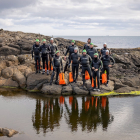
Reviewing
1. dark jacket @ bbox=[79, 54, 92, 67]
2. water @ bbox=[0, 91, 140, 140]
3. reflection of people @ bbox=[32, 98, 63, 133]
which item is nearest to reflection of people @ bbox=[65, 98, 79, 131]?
water @ bbox=[0, 91, 140, 140]

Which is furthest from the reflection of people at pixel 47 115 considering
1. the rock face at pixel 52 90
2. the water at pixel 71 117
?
the rock face at pixel 52 90

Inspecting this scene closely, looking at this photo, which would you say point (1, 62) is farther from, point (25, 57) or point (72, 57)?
A: point (72, 57)

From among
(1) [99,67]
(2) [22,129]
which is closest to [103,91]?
(1) [99,67]

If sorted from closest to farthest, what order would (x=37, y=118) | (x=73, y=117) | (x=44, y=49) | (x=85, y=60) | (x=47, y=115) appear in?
(x=37, y=118), (x=73, y=117), (x=47, y=115), (x=85, y=60), (x=44, y=49)

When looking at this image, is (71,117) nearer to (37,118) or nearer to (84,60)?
(37,118)

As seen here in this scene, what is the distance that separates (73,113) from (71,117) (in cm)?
61

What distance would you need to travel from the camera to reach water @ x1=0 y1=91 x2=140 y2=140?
8.42 meters

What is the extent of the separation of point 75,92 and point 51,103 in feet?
8.58

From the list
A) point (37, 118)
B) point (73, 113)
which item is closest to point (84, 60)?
point (73, 113)

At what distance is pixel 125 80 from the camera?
56.1 ft

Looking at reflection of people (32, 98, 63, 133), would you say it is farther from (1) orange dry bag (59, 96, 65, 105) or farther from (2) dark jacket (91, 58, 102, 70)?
(2) dark jacket (91, 58, 102, 70)

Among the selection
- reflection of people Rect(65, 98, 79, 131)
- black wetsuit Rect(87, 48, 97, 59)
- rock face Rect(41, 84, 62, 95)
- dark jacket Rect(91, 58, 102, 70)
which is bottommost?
reflection of people Rect(65, 98, 79, 131)

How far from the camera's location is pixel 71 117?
1031cm

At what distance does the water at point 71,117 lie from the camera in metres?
8.42
